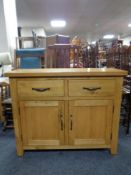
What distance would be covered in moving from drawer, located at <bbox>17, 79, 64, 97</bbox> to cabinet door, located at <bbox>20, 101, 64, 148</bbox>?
8 centimetres

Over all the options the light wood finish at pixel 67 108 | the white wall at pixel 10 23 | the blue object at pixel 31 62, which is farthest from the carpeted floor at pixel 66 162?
the white wall at pixel 10 23

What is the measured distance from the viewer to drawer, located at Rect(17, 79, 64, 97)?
1496mm

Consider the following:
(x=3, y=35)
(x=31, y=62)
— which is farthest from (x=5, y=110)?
(x=3, y=35)

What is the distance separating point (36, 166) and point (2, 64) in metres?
1.86

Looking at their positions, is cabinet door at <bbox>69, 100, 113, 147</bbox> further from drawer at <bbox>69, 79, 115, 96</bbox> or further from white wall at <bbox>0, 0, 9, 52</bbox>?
white wall at <bbox>0, 0, 9, 52</bbox>

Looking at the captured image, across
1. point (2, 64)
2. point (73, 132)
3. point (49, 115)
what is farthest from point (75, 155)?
point (2, 64)

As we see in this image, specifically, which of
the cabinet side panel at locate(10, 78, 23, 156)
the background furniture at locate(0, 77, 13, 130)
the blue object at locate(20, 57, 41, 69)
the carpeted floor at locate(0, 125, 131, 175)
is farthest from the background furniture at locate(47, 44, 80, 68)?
the carpeted floor at locate(0, 125, 131, 175)

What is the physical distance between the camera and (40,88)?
1.50 m

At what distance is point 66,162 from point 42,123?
17.6 inches

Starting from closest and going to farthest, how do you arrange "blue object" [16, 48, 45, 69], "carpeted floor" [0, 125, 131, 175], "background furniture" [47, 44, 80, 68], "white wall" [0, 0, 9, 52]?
"carpeted floor" [0, 125, 131, 175]
"background furniture" [47, 44, 80, 68]
"blue object" [16, 48, 45, 69]
"white wall" [0, 0, 9, 52]

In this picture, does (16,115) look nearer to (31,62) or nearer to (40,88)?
(40,88)

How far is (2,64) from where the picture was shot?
279 centimetres

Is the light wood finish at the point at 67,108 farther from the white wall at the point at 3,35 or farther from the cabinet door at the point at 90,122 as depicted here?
the white wall at the point at 3,35

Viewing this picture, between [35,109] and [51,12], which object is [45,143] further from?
[51,12]
